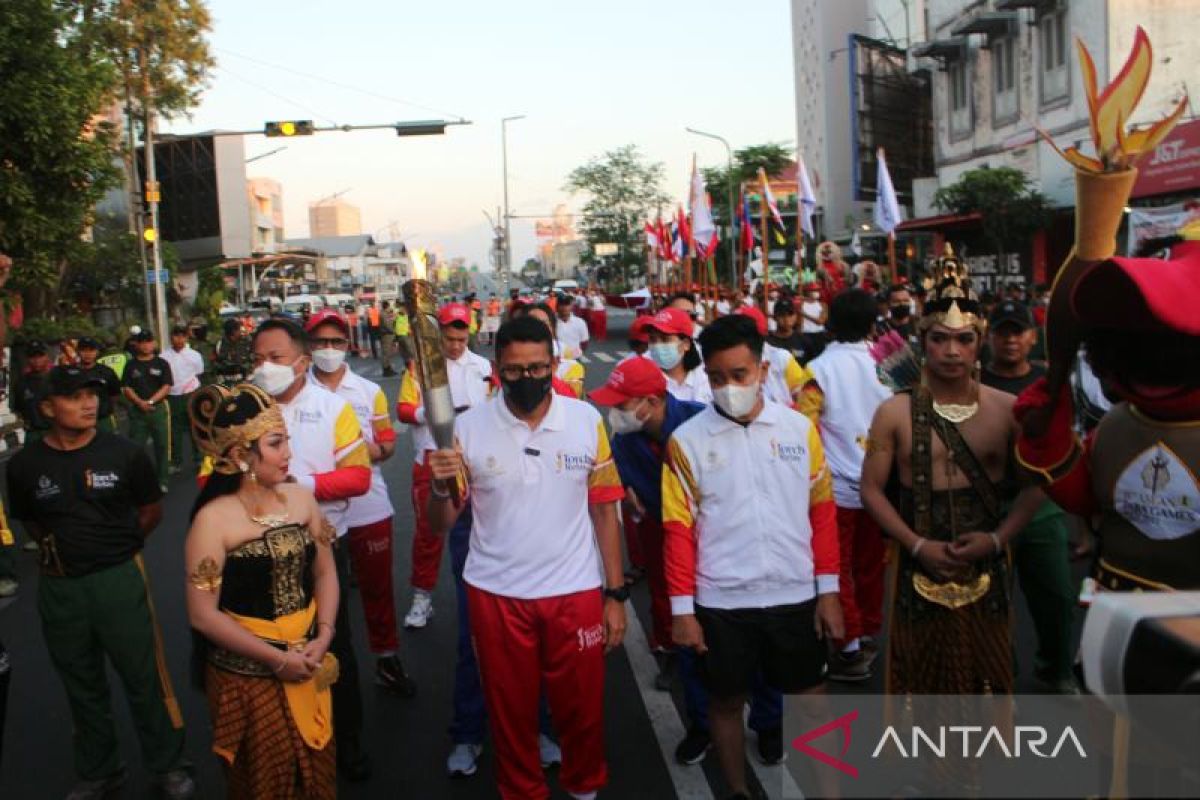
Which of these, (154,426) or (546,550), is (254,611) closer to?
(546,550)

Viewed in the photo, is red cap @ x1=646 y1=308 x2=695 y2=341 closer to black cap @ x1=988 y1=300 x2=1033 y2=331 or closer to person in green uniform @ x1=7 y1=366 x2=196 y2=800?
black cap @ x1=988 y1=300 x2=1033 y2=331

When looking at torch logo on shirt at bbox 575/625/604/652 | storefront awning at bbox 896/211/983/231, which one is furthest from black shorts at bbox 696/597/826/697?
storefront awning at bbox 896/211/983/231

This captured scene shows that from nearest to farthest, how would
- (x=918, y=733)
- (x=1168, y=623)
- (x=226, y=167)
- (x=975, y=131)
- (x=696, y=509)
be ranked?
1. (x=1168, y=623)
2. (x=918, y=733)
3. (x=696, y=509)
4. (x=975, y=131)
5. (x=226, y=167)

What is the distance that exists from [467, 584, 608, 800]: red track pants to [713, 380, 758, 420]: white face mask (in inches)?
33.8

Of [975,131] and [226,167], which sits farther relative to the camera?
[226,167]

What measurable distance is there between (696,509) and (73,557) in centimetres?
263

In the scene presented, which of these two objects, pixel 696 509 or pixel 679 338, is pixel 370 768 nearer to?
pixel 696 509

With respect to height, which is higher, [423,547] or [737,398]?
[737,398]

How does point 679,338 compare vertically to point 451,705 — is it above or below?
above

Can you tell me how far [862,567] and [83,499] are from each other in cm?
388

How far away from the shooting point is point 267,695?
3.64 meters

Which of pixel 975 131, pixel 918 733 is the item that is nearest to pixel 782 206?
pixel 975 131

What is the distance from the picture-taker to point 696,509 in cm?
407

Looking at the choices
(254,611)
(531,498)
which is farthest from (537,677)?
(254,611)
